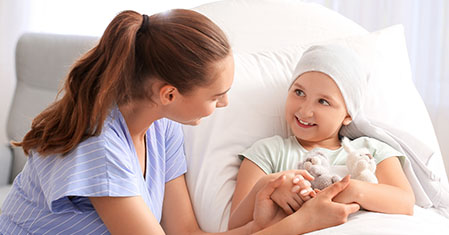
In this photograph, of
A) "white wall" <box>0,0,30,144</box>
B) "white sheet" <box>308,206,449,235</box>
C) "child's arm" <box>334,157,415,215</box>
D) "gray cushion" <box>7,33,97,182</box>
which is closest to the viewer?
"white sheet" <box>308,206,449,235</box>

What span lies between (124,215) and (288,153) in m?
0.43

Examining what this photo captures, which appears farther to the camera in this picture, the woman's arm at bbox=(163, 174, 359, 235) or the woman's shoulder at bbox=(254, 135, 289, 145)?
the woman's shoulder at bbox=(254, 135, 289, 145)

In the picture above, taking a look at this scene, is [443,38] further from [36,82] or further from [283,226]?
[36,82]

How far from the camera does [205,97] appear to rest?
3.59 ft

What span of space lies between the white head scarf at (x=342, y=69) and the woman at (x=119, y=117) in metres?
0.26

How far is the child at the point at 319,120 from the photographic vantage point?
1.25 metres

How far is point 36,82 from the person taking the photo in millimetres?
2303

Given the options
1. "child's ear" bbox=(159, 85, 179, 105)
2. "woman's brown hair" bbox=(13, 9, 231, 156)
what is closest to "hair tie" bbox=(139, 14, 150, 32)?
"woman's brown hair" bbox=(13, 9, 231, 156)

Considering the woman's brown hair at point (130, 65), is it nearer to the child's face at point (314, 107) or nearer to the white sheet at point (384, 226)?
the child's face at point (314, 107)

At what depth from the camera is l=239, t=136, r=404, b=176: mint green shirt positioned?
127 centimetres

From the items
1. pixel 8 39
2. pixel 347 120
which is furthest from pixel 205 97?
pixel 8 39

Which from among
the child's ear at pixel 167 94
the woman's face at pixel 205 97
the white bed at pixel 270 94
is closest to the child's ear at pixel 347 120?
the white bed at pixel 270 94

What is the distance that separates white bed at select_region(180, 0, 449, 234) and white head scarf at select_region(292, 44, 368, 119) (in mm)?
119

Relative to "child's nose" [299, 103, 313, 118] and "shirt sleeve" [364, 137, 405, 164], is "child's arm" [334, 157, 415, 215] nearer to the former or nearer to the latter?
"shirt sleeve" [364, 137, 405, 164]
